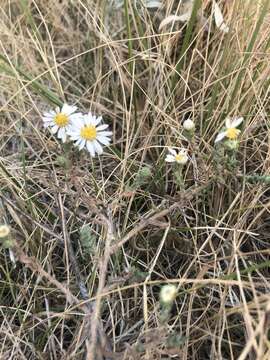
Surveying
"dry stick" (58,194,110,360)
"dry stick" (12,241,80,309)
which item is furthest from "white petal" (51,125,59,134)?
"dry stick" (12,241,80,309)

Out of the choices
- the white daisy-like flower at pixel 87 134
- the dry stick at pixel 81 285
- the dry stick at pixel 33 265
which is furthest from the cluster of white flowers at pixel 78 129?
the dry stick at pixel 33 265

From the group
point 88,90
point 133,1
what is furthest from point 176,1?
point 88,90

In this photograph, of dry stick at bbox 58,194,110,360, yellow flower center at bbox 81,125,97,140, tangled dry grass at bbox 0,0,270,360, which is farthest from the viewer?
yellow flower center at bbox 81,125,97,140

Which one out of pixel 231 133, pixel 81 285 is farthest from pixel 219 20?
pixel 81 285

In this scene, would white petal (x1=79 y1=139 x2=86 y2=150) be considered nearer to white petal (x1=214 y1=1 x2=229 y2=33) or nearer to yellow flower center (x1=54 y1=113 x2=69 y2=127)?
yellow flower center (x1=54 y1=113 x2=69 y2=127)

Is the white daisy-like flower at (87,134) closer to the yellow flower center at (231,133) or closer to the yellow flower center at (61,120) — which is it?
the yellow flower center at (61,120)

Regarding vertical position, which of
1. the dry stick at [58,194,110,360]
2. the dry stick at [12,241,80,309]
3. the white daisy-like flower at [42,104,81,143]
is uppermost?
the white daisy-like flower at [42,104,81,143]

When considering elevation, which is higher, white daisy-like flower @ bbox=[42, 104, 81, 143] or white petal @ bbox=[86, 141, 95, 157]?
white daisy-like flower @ bbox=[42, 104, 81, 143]
